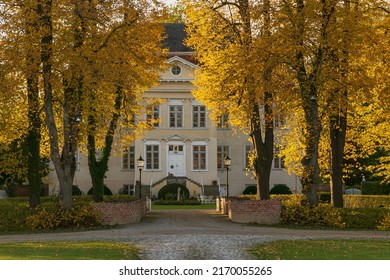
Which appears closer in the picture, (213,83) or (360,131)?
(213,83)

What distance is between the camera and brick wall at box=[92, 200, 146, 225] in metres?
27.7

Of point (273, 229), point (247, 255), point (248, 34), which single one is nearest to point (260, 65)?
point (248, 34)

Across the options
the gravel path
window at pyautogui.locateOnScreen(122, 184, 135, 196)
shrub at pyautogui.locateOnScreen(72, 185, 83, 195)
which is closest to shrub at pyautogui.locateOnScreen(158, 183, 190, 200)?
window at pyautogui.locateOnScreen(122, 184, 135, 196)

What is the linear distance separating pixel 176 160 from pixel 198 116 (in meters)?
3.47

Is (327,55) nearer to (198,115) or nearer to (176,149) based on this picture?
(198,115)

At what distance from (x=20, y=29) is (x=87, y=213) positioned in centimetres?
718

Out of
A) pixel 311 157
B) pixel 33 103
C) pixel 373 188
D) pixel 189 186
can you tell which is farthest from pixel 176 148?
pixel 311 157

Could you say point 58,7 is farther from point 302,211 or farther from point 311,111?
point 302,211

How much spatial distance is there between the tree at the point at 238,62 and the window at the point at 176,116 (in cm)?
1904

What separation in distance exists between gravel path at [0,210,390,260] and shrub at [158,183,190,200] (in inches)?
576

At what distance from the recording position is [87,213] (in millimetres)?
27062

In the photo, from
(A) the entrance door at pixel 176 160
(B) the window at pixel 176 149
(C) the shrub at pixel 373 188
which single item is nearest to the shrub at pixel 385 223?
(C) the shrub at pixel 373 188

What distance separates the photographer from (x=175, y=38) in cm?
5462
